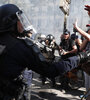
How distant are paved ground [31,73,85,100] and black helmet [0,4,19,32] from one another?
2842 millimetres

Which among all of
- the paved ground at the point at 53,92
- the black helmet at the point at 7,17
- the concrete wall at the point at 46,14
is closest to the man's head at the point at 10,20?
the black helmet at the point at 7,17

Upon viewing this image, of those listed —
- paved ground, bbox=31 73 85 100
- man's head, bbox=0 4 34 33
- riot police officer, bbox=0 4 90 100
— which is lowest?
paved ground, bbox=31 73 85 100

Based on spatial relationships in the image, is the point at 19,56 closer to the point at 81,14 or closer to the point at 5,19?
the point at 5,19

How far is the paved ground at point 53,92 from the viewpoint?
4.45m

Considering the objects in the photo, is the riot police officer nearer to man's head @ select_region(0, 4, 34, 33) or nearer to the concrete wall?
man's head @ select_region(0, 4, 34, 33)

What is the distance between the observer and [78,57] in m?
1.92

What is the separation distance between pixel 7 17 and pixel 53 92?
3.34m

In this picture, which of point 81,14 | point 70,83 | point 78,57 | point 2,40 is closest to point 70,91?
point 70,83

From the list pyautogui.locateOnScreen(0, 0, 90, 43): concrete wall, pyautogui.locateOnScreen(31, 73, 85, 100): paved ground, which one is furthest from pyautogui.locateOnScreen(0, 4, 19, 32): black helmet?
pyautogui.locateOnScreen(0, 0, 90, 43): concrete wall

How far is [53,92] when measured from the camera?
482 centimetres

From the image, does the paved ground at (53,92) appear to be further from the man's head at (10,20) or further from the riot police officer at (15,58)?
the man's head at (10,20)

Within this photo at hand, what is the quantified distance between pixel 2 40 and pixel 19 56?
0.24 meters

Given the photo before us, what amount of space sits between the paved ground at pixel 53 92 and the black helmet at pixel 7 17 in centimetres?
284

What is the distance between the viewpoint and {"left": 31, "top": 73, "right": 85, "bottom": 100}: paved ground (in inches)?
175
